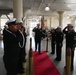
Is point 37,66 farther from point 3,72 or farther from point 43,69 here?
point 3,72

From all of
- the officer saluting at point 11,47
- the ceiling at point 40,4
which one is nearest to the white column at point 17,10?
the officer saluting at point 11,47

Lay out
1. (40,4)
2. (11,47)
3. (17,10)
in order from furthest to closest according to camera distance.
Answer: (40,4) < (17,10) < (11,47)

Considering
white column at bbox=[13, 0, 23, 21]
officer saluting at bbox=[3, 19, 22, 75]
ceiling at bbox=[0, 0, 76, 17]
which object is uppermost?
ceiling at bbox=[0, 0, 76, 17]

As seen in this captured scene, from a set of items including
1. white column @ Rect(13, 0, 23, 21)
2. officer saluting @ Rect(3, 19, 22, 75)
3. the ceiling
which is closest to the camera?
officer saluting @ Rect(3, 19, 22, 75)

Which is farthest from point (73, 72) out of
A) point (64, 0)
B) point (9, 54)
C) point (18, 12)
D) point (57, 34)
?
point (64, 0)

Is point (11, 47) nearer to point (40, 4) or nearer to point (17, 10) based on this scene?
point (17, 10)

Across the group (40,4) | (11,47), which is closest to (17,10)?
(11,47)

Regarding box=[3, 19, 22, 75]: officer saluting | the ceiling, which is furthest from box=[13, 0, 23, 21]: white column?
the ceiling

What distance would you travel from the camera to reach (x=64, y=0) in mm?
13281

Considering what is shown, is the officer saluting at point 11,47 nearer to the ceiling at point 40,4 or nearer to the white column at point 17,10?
the white column at point 17,10

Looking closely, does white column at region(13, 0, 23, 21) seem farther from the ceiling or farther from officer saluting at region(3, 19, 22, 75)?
the ceiling

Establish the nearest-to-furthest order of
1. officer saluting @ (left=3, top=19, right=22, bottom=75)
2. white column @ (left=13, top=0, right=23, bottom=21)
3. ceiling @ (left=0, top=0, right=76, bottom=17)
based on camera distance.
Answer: officer saluting @ (left=3, top=19, right=22, bottom=75) < white column @ (left=13, top=0, right=23, bottom=21) < ceiling @ (left=0, top=0, right=76, bottom=17)

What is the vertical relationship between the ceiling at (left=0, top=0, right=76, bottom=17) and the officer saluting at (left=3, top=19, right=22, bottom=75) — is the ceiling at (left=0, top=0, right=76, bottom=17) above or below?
above

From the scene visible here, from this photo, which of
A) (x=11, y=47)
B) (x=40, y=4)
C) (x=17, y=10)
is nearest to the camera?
(x=11, y=47)
